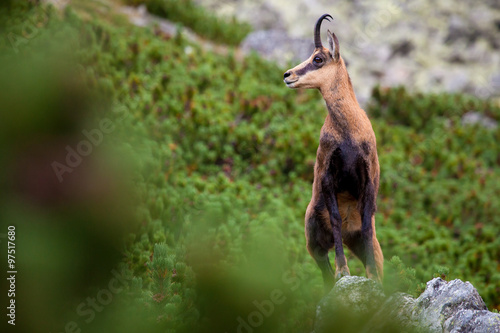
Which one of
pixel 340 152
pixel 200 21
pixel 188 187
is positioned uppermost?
pixel 200 21

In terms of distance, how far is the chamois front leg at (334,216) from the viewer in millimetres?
4008

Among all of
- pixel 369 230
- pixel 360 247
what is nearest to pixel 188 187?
pixel 360 247

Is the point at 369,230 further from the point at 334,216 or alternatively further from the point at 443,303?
the point at 443,303

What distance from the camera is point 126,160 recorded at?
6203 mm

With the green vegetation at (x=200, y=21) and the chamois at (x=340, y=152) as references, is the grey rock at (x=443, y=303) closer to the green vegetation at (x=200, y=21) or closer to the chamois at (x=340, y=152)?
the chamois at (x=340, y=152)

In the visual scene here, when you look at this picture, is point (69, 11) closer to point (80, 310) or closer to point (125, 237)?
point (125, 237)

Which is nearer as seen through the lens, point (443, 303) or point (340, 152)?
point (443, 303)

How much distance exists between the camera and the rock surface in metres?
3.47

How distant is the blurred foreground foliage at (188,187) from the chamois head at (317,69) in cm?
187

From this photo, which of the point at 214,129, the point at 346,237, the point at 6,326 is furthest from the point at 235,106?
the point at 6,326

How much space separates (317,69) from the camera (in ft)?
13.0

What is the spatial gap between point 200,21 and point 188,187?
34.0 ft

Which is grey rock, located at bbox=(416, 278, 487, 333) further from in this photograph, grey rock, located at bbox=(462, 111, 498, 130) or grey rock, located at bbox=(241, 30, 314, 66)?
grey rock, located at bbox=(241, 30, 314, 66)

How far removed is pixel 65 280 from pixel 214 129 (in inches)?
203
